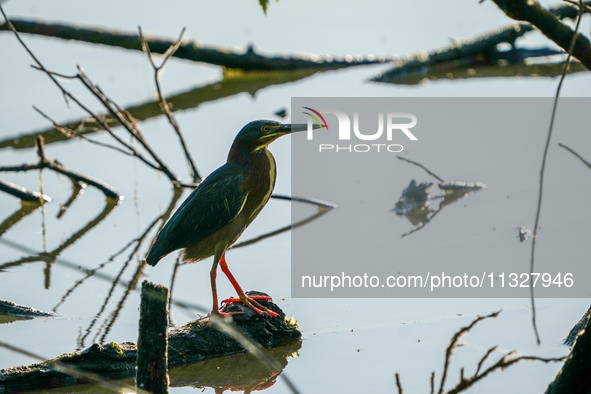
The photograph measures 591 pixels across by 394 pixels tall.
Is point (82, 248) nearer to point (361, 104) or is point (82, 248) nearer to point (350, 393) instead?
point (350, 393)

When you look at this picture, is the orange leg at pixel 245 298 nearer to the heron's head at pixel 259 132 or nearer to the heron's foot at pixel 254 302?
the heron's foot at pixel 254 302

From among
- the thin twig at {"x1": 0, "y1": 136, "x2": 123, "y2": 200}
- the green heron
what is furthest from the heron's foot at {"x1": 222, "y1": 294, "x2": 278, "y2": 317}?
the thin twig at {"x1": 0, "y1": 136, "x2": 123, "y2": 200}

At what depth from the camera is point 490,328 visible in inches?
187

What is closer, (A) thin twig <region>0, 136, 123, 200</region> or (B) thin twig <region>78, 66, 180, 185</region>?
(B) thin twig <region>78, 66, 180, 185</region>

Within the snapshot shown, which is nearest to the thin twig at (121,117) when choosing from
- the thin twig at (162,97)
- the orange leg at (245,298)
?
the thin twig at (162,97)

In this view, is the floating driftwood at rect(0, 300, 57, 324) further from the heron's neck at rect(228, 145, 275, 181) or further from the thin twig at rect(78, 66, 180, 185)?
the thin twig at rect(78, 66, 180, 185)

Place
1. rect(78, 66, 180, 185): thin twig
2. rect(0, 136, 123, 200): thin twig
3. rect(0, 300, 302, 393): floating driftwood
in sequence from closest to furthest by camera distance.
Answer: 1. rect(0, 300, 302, 393): floating driftwood
2. rect(78, 66, 180, 185): thin twig
3. rect(0, 136, 123, 200): thin twig

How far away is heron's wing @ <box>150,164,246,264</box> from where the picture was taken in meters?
4.13

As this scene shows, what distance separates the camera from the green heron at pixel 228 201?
4.15 m

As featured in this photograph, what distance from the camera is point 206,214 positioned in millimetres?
4145

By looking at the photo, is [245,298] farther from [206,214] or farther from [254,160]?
[254,160]

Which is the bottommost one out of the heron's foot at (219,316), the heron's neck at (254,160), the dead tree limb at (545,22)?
the heron's foot at (219,316)

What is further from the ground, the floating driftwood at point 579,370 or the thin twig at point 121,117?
the thin twig at point 121,117

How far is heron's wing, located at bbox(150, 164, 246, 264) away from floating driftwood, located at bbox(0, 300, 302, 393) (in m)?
0.47
